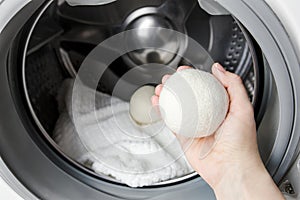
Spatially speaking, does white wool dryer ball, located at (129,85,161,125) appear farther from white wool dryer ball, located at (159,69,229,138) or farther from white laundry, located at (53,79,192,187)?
white wool dryer ball, located at (159,69,229,138)

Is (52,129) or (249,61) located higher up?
(249,61)

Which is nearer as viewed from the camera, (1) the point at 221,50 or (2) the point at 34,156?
→ (2) the point at 34,156

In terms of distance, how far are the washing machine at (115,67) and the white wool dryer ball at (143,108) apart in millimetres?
98

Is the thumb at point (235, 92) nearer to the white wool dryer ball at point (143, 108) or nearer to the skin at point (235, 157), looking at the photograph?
the skin at point (235, 157)

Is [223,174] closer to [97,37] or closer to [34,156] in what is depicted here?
[34,156]

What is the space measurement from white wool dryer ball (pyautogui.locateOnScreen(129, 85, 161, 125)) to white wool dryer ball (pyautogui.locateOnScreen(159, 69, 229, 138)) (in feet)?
0.51

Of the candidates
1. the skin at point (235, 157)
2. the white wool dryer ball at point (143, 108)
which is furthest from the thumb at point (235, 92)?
the white wool dryer ball at point (143, 108)

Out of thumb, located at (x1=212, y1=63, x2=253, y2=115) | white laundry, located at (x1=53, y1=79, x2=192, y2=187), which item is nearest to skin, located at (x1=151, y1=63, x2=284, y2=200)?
thumb, located at (x1=212, y1=63, x2=253, y2=115)

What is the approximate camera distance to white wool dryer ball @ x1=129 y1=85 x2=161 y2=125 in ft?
2.95

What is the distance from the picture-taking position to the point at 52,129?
963mm

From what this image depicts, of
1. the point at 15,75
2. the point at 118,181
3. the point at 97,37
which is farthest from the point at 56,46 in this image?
the point at 118,181

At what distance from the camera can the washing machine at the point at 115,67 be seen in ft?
2.09

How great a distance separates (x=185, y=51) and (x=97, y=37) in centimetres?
19

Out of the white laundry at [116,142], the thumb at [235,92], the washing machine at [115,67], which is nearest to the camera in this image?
the washing machine at [115,67]
